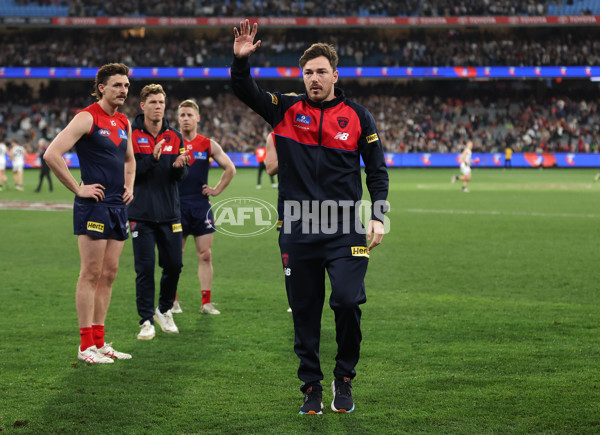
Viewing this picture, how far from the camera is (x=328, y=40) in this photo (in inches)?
1981

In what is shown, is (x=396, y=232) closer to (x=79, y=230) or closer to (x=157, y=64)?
(x=79, y=230)

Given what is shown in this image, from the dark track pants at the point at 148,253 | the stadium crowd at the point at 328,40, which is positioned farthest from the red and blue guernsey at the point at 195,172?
the stadium crowd at the point at 328,40

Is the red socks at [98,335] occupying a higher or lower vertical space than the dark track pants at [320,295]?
lower

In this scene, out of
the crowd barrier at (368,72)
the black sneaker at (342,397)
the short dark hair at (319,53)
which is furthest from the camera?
the crowd barrier at (368,72)

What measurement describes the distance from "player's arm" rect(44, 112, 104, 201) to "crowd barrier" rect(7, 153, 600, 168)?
3743cm

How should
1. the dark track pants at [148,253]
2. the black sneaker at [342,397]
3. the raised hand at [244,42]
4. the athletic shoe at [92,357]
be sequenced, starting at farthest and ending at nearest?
the dark track pants at [148,253], the athletic shoe at [92,357], the black sneaker at [342,397], the raised hand at [244,42]

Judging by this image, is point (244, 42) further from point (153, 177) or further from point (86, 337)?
point (86, 337)

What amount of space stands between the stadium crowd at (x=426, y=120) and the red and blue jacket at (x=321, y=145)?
40893mm

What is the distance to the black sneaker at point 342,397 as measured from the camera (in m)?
4.59

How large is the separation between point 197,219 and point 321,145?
143 inches

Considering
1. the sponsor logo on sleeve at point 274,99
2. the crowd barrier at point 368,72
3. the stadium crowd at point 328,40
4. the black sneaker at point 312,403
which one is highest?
the stadium crowd at point 328,40

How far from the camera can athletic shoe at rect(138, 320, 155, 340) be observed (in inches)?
261

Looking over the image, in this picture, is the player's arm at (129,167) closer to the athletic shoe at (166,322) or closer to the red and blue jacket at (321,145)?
the athletic shoe at (166,322)

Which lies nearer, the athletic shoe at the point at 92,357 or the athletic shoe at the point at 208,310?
the athletic shoe at the point at 92,357
